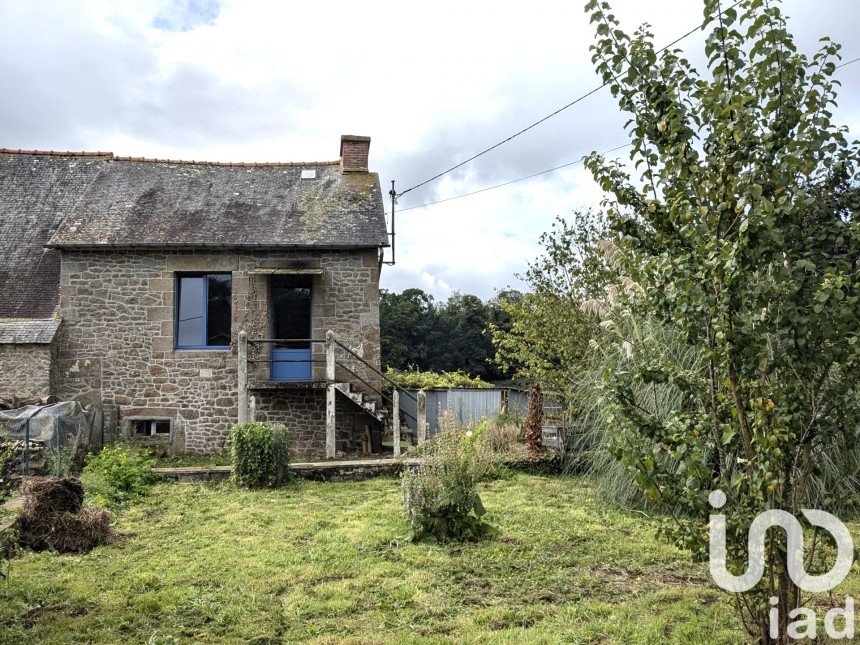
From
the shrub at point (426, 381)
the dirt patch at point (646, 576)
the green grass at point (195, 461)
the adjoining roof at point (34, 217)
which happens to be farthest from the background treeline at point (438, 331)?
the dirt patch at point (646, 576)

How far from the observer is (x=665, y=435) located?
3727 millimetres

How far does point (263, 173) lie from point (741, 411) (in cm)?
1430

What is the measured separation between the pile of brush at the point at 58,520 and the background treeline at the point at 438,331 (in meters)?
28.1

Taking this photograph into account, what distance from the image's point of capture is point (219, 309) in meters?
14.2

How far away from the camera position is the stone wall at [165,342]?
13.7 m

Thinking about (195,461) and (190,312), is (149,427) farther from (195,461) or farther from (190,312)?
(190,312)

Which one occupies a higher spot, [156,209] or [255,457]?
[156,209]

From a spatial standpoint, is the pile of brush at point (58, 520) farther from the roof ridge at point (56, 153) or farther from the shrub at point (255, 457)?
the roof ridge at point (56, 153)

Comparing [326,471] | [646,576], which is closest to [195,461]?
[326,471]

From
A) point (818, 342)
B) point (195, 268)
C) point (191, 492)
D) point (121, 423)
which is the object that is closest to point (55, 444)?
point (191, 492)

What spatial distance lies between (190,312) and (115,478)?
512cm

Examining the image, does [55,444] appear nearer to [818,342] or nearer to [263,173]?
[263,173]

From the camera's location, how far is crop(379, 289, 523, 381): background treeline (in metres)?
37.6

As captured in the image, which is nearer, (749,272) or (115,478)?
(749,272)
